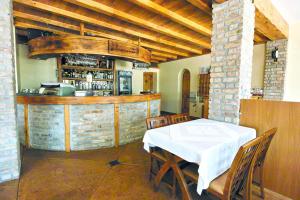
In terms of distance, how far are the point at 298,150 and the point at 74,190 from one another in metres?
2.75

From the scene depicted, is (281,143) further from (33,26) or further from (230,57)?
(33,26)

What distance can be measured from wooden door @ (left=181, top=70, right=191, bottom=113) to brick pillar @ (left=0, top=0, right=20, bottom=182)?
6153 millimetres

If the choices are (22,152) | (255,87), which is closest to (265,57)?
(255,87)

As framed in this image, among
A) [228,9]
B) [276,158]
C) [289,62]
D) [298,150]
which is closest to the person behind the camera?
[298,150]

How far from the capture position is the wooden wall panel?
1.86m

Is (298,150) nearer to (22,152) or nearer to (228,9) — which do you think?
(228,9)

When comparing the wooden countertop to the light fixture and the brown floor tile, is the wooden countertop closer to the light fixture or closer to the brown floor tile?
the brown floor tile

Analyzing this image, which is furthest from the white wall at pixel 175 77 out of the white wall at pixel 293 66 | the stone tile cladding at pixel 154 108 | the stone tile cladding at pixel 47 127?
the stone tile cladding at pixel 47 127

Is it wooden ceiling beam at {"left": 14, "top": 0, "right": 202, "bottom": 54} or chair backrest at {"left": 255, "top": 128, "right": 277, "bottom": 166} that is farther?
wooden ceiling beam at {"left": 14, "top": 0, "right": 202, "bottom": 54}

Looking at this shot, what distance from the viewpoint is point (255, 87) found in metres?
4.84

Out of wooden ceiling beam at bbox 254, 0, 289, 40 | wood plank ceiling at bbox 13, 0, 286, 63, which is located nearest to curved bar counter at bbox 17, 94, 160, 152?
wood plank ceiling at bbox 13, 0, 286, 63

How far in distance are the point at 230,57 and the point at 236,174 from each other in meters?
1.71

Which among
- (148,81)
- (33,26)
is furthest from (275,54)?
(33,26)

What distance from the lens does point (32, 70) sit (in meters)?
4.93
